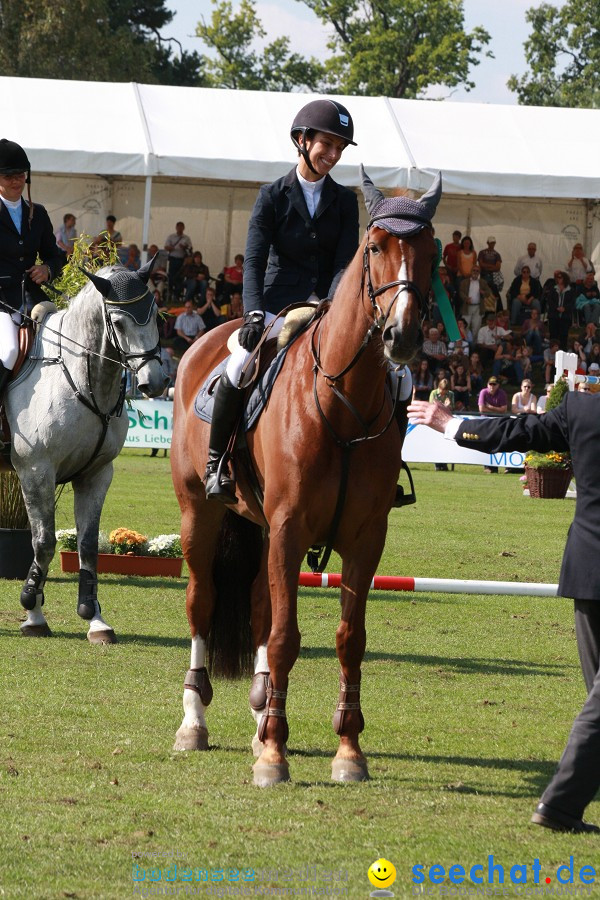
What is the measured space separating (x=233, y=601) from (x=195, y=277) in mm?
23854

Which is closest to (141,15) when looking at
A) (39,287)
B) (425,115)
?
(425,115)

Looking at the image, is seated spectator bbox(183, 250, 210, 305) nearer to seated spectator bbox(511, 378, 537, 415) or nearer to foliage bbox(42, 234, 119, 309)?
seated spectator bbox(511, 378, 537, 415)

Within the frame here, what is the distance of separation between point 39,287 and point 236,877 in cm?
697

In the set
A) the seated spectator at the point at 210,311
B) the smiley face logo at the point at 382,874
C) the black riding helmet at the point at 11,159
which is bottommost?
the smiley face logo at the point at 382,874

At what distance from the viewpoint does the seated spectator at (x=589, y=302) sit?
32.1 meters

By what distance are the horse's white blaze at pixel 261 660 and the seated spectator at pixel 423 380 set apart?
20.5 metres

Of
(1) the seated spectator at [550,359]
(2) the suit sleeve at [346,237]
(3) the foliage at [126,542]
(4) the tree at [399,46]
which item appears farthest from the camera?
(4) the tree at [399,46]

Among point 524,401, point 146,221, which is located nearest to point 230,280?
point 146,221

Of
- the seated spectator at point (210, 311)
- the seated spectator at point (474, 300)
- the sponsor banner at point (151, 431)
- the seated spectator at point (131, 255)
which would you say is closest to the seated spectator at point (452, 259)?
the seated spectator at point (474, 300)

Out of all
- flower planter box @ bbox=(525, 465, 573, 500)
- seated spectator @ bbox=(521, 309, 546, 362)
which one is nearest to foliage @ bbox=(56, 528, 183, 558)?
flower planter box @ bbox=(525, 465, 573, 500)

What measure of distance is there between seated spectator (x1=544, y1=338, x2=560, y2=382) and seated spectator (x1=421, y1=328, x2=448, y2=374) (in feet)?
9.20

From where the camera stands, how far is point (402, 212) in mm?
5477

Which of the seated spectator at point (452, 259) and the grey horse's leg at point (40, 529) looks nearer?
the grey horse's leg at point (40, 529)

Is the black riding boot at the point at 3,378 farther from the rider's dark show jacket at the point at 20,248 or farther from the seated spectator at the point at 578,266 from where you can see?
the seated spectator at the point at 578,266
